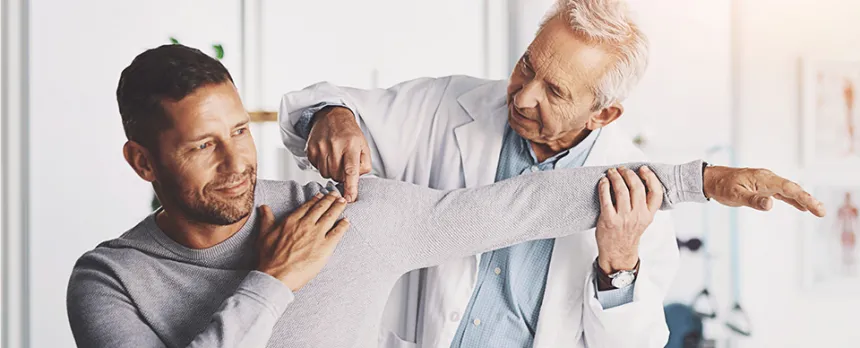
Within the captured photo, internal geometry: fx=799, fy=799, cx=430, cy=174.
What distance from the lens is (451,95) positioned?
1.56 meters

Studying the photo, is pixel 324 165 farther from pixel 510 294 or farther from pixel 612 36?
pixel 612 36

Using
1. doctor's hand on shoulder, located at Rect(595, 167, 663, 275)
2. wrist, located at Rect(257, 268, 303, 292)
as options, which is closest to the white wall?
doctor's hand on shoulder, located at Rect(595, 167, 663, 275)

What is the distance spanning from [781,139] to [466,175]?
106 inches

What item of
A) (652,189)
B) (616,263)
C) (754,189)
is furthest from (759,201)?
(616,263)

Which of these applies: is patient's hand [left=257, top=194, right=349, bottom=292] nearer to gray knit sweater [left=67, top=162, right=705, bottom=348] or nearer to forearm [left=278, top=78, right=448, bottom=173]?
gray knit sweater [left=67, top=162, right=705, bottom=348]

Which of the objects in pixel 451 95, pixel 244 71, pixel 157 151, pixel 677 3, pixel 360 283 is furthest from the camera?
pixel 677 3

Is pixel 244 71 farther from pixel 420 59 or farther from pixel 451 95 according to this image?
pixel 451 95

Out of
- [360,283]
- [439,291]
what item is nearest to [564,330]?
[439,291]

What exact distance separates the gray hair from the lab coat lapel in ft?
0.84

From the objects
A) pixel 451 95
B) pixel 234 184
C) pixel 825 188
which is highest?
pixel 451 95

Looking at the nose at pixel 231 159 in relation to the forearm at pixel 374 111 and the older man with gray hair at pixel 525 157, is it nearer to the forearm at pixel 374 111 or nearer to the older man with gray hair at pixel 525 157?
the older man with gray hair at pixel 525 157

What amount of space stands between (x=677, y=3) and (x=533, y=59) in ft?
8.49

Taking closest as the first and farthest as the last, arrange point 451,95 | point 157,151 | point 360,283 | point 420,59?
point 157,151 → point 360,283 → point 451,95 → point 420,59

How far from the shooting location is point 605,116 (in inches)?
56.9
